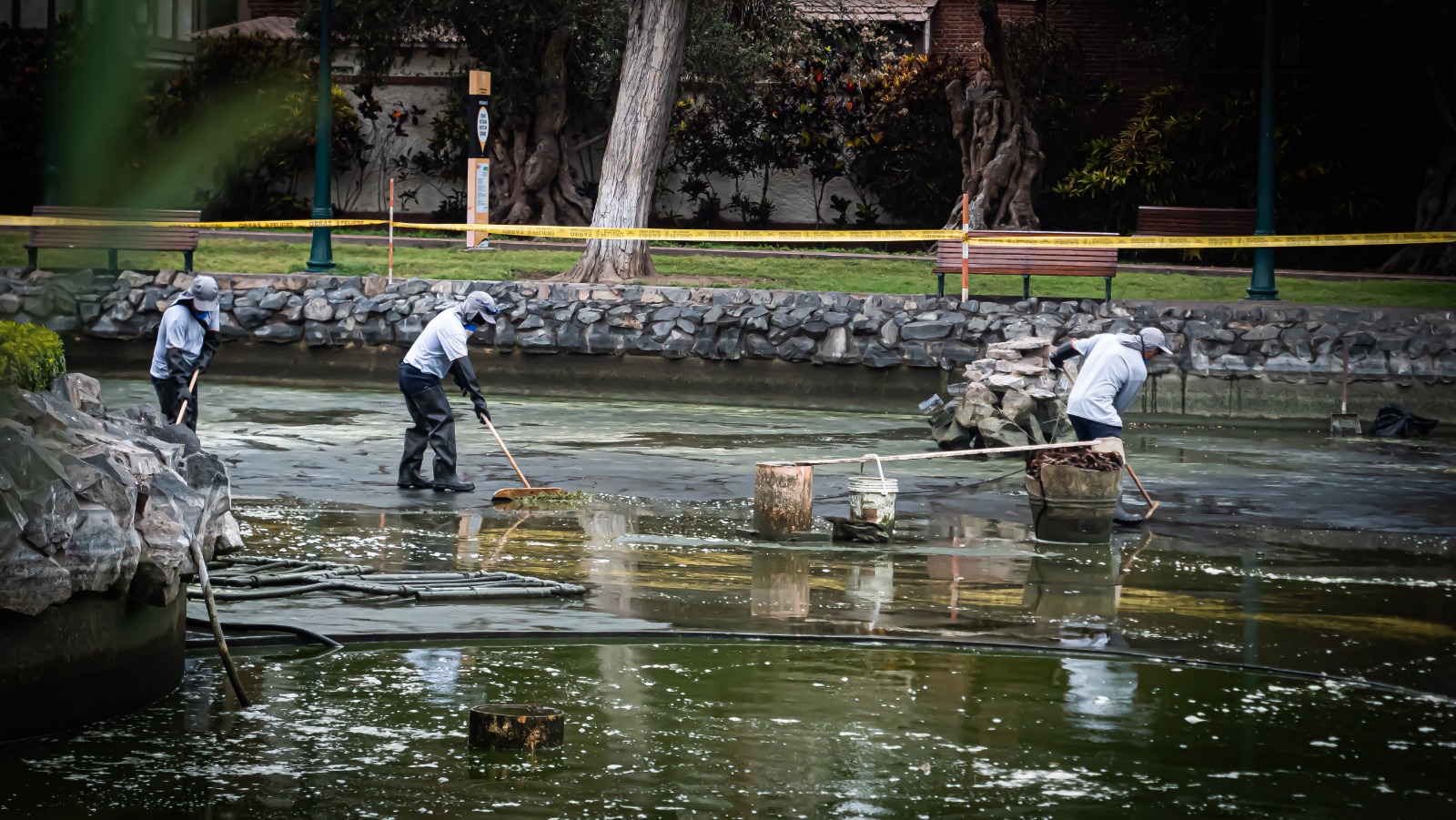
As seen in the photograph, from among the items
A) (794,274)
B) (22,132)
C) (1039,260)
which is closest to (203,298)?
(1039,260)

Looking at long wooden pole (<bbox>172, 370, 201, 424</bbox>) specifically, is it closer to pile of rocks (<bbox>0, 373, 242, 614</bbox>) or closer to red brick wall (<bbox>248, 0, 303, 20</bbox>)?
pile of rocks (<bbox>0, 373, 242, 614</bbox>)

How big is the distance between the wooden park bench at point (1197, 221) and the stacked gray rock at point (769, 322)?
18.0 feet

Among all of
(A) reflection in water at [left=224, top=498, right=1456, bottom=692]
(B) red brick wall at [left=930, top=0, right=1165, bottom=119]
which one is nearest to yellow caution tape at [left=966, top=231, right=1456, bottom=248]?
(A) reflection in water at [left=224, top=498, right=1456, bottom=692]

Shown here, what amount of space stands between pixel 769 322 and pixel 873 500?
27.8 ft

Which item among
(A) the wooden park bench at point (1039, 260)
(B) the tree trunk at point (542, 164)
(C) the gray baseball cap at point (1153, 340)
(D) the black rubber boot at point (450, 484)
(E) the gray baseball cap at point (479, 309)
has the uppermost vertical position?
(B) the tree trunk at point (542, 164)

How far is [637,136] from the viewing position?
2198cm

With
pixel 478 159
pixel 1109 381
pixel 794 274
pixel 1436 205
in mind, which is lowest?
pixel 1109 381

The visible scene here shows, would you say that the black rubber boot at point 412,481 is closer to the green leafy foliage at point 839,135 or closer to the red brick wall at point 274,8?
the green leafy foliage at point 839,135

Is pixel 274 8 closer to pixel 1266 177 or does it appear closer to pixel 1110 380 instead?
pixel 1266 177

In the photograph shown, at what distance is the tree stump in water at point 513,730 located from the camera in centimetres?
608

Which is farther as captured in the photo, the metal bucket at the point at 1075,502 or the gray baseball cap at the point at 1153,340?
the gray baseball cap at the point at 1153,340

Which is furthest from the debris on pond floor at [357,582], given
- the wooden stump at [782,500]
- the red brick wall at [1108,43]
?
the red brick wall at [1108,43]

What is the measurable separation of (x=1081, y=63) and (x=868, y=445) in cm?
1538

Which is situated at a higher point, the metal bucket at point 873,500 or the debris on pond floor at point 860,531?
the metal bucket at point 873,500
